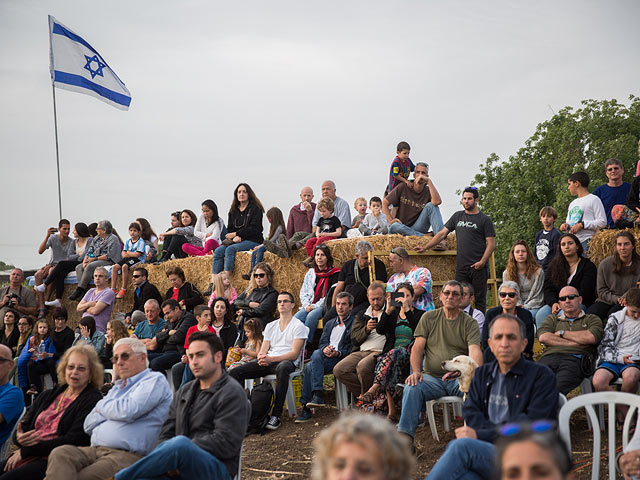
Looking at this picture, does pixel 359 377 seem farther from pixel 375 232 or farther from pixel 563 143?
pixel 563 143

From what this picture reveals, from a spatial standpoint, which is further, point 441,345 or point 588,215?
point 588,215

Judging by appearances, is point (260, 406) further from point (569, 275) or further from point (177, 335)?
point (569, 275)

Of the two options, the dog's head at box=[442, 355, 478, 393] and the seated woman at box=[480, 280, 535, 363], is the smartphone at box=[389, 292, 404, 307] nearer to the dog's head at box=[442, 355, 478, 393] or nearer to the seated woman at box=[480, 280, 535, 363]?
the seated woman at box=[480, 280, 535, 363]

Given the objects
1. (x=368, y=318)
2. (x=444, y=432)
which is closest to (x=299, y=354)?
(x=368, y=318)

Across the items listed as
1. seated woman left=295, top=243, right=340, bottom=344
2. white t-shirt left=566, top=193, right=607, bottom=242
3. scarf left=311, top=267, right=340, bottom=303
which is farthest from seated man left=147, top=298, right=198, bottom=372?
white t-shirt left=566, top=193, right=607, bottom=242

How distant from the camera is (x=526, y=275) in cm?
762

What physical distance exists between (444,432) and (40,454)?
372cm

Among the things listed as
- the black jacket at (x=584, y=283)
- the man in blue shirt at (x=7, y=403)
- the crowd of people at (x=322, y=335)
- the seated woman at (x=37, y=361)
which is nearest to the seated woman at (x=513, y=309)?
the crowd of people at (x=322, y=335)

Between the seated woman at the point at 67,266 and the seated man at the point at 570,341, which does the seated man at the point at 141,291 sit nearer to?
the seated woman at the point at 67,266

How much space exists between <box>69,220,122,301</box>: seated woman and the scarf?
470cm

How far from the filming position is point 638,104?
23688 mm

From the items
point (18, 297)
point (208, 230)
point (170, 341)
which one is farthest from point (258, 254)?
point (18, 297)

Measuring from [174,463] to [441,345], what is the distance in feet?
10.1

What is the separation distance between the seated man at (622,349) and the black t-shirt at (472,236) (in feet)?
8.61
